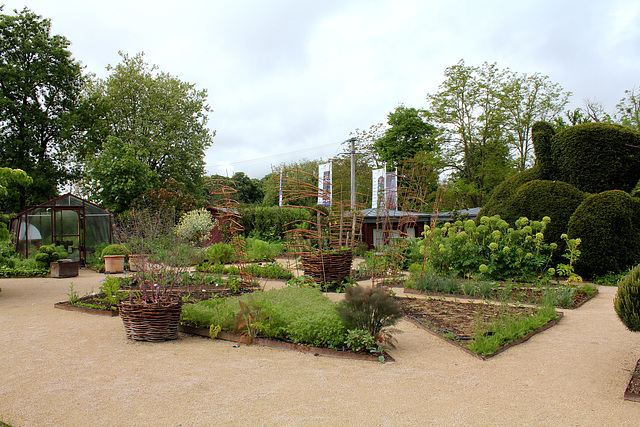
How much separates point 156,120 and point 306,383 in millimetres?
24962

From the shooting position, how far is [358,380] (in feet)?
12.6

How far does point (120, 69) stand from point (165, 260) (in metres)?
24.6

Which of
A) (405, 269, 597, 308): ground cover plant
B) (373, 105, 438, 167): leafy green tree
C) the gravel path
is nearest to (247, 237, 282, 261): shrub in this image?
(405, 269, 597, 308): ground cover plant

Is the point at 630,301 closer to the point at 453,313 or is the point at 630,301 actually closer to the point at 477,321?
the point at 477,321

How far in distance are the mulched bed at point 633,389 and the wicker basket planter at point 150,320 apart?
4537 millimetres

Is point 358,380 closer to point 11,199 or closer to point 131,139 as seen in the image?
point 11,199

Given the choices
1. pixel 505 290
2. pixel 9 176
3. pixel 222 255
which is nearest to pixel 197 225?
pixel 222 255

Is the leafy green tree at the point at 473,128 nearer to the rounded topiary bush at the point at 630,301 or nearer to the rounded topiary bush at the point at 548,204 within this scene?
the rounded topiary bush at the point at 548,204

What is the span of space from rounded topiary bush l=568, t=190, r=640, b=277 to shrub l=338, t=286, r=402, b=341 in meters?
7.77

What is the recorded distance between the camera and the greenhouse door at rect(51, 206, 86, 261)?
52.8 ft

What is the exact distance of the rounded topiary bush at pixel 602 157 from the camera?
437 inches

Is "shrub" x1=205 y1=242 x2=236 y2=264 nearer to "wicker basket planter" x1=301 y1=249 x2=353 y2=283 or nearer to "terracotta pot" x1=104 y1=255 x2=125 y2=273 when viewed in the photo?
"terracotta pot" x1=104 y1=255 x2=125 y2=273

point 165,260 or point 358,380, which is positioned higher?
point 165,260

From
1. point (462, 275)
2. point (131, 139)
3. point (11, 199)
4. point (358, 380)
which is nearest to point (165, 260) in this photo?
point (358, 380)
